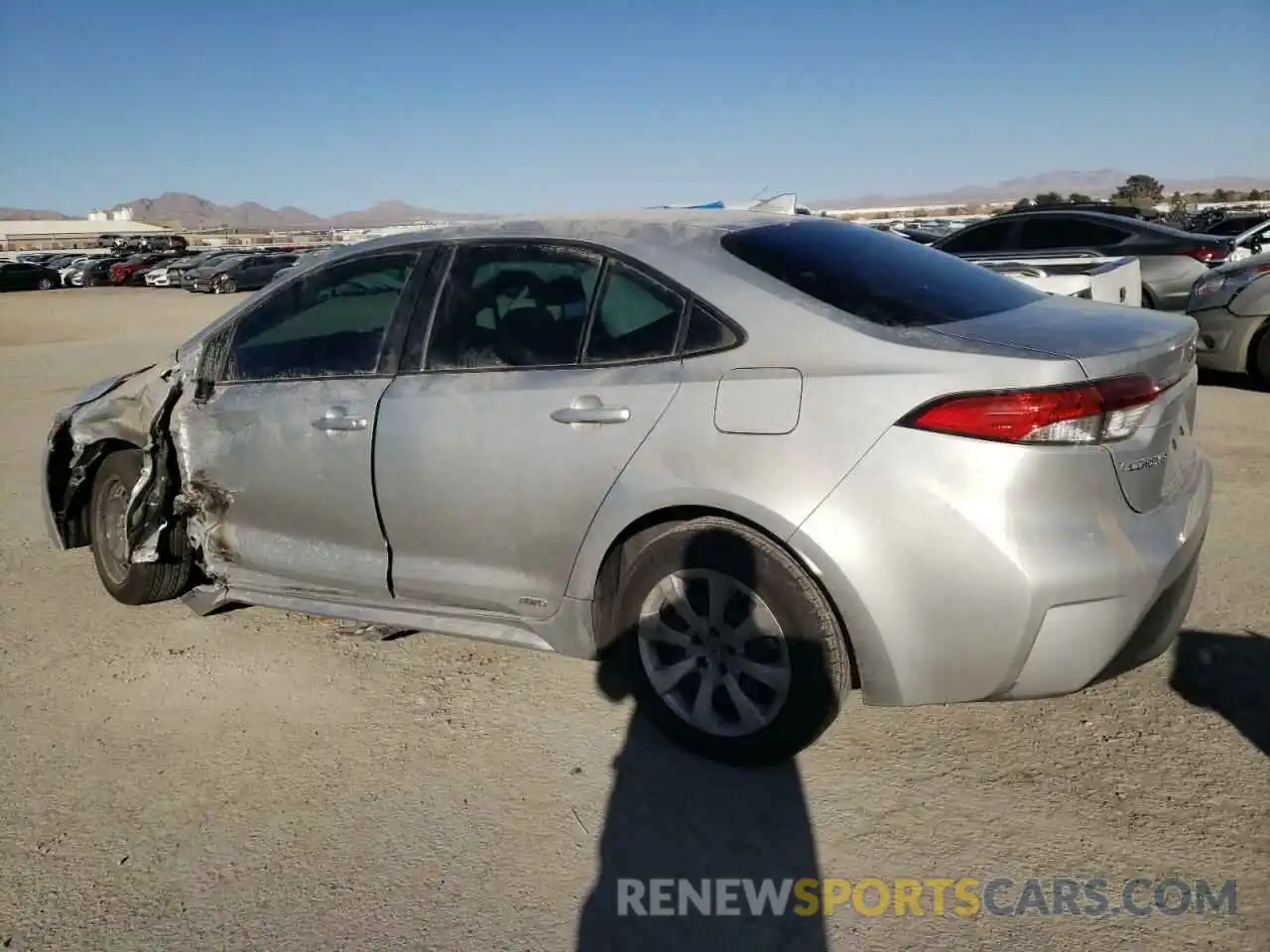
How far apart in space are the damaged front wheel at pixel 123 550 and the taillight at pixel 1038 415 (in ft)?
11.0

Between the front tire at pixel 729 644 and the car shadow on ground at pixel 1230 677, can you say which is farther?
the car shadow on ground at pixel 1230 677

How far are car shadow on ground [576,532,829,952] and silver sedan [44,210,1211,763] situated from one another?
0.37ft

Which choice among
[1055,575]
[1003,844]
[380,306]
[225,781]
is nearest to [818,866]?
[1003,844]

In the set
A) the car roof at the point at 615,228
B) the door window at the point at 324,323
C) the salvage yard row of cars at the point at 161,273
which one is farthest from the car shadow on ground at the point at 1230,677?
the salvage yard row of cars at the point at 161,273

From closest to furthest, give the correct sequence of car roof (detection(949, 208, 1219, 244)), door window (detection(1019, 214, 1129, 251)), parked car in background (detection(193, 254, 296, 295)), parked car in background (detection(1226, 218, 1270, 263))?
car roof (detection(949, 208, 1219, 244))
door window (detection(1019, 214, 1129, 251))
parked car in background (detection(1226, 218, 1270, 263))
parked car in background (detection(193, 254, 296, 295))

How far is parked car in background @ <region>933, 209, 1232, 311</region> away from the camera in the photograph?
10469 millimetres

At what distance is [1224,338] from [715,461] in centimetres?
720

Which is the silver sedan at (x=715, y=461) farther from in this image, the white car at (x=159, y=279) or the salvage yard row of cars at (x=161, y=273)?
the white car at (x=159, y=279)

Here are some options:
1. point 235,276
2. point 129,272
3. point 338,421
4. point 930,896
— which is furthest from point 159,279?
point 930,896

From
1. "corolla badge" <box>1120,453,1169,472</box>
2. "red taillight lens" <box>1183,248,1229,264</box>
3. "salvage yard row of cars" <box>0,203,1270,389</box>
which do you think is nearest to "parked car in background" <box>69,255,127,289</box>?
"salvage yard row of cars" <box>0,203,1270,389</box>

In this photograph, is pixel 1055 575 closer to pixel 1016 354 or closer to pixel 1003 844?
pixel 1016 354

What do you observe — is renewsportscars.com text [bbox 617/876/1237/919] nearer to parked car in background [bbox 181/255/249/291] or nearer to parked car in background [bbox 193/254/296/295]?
parked car in background [bbox 193/254/296/295]

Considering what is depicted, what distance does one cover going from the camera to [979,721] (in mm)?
3324

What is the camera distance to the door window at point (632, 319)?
3059 millimetres
